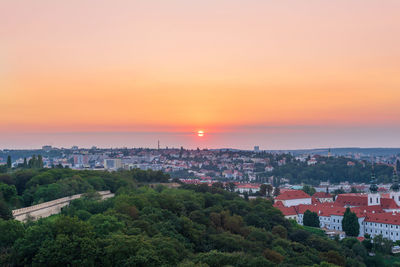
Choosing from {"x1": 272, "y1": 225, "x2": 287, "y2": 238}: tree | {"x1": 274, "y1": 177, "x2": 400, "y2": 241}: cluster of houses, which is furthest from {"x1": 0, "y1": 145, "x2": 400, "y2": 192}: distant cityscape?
{"x1": 272, "y1": 225, "x2": 287, "y2": 238}: tree

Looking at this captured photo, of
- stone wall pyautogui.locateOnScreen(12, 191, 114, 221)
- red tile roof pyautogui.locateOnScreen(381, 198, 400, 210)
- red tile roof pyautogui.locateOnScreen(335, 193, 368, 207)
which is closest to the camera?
stone wall pyautogui.locateOnScreen(12, 191, 114, 221)

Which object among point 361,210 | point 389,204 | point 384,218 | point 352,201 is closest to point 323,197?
point 352,201

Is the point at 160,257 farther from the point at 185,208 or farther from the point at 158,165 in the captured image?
the point at 158,165

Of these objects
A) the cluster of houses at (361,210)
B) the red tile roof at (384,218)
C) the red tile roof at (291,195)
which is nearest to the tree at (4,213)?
the cluster of houses at (361,210)

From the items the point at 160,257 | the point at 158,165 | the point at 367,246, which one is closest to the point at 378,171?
the point at 158,165

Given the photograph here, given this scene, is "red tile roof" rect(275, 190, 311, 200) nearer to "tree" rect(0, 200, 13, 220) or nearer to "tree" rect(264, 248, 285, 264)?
"tree" rect(264, 248, 285, 264)

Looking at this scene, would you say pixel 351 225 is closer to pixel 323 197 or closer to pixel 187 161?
pixel 323 197
